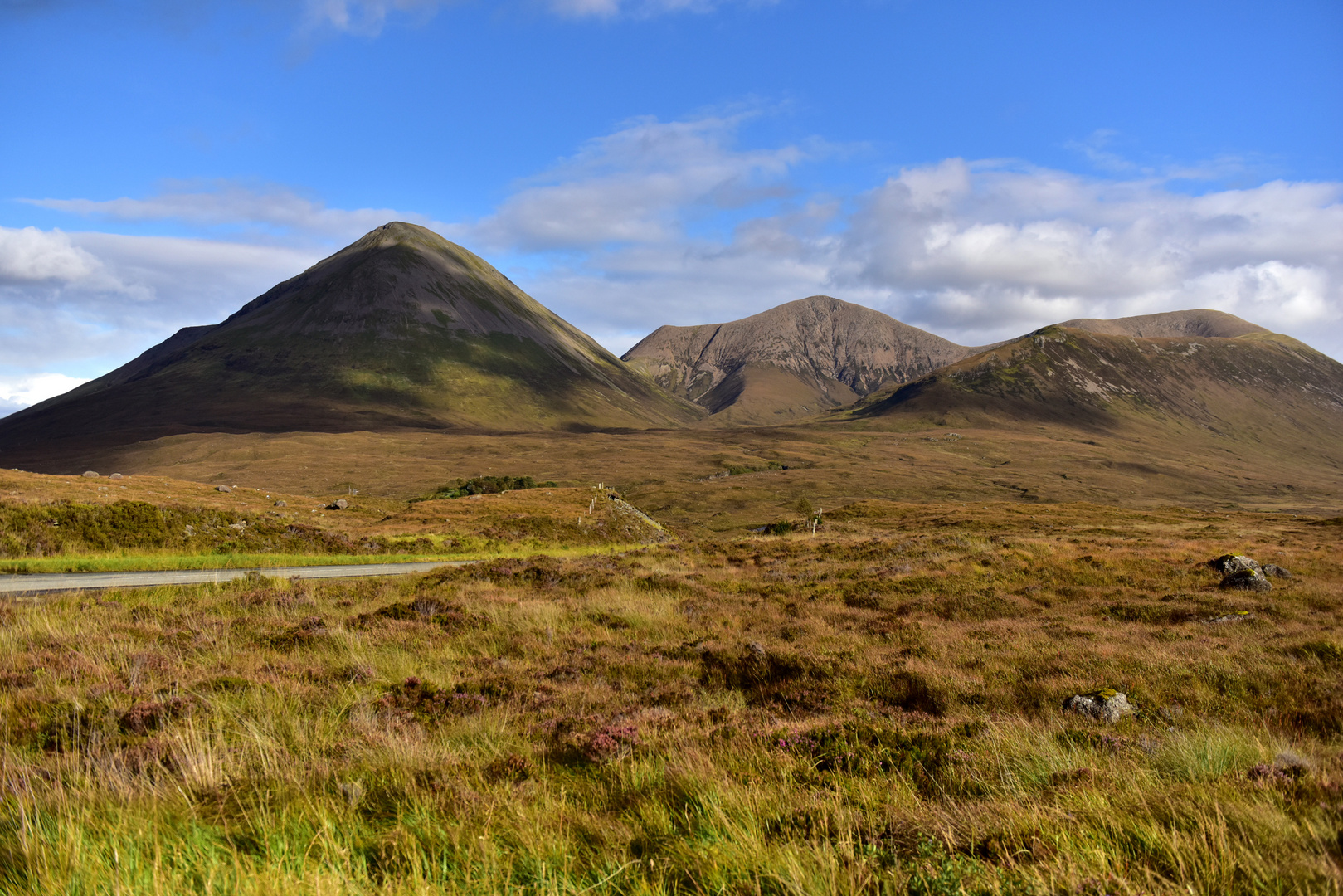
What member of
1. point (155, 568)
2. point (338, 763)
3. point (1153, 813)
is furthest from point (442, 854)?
point (155, 568)

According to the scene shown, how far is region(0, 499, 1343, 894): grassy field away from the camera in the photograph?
136 inches

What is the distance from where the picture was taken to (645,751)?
5.84 metres

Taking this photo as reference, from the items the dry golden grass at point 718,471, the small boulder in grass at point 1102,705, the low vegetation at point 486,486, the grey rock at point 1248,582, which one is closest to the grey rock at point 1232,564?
the grey rock at point 1248,582

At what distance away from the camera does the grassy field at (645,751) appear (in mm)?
3467

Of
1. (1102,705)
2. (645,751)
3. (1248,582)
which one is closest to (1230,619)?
(1248,582)

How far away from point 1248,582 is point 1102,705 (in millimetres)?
15696

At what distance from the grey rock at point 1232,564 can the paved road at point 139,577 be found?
2606cm

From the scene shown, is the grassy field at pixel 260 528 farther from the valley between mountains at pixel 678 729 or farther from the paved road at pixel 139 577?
the paved road at pixel 139 577

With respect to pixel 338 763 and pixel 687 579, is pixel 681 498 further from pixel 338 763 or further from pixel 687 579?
pixel 338 763

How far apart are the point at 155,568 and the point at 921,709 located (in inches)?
888

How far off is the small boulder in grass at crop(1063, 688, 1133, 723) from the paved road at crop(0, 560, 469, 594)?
17.5 metres

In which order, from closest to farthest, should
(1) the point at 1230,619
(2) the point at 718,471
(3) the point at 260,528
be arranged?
(1) the point at 1230,619, (3) the point at 260,528, (2) the point at 718,471

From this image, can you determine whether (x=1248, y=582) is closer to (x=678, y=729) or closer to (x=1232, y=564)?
(x=1232, y=564)

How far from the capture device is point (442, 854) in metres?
3.77
